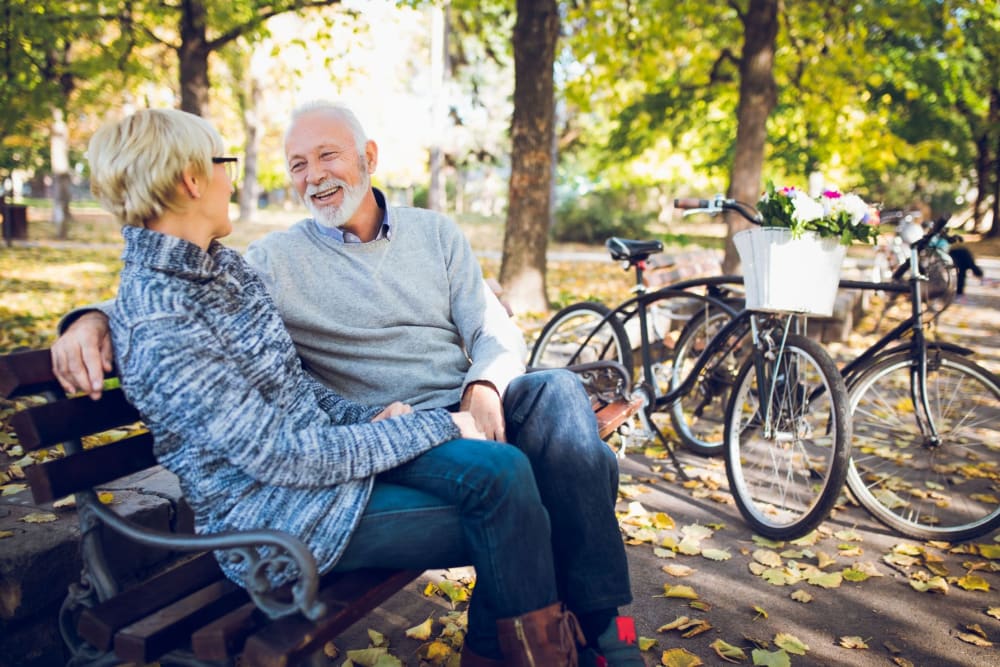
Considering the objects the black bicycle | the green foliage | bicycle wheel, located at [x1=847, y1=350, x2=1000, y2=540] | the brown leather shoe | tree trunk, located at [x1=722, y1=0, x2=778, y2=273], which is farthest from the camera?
the green foliage

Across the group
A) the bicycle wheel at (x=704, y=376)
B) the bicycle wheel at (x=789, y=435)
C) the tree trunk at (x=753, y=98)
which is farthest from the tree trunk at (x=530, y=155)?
the bicycle wheel at (x=789, y=435)

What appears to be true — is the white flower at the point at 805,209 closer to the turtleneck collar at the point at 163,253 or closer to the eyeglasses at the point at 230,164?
the eyeglasses at the point at 230,164

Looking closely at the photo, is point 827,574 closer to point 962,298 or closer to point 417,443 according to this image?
point 417,443

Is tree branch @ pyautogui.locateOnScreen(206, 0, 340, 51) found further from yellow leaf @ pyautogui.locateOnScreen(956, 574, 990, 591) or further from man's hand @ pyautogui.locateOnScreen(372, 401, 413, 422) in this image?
yellow leaf @ pyautogui.locateOnScreen(956, 574, 990, 591)

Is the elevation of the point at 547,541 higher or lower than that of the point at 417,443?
lower

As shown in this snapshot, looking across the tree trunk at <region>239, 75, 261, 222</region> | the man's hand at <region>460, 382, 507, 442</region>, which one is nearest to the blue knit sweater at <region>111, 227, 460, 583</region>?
the man's hand at <region>460, 382, 507, 442</region>

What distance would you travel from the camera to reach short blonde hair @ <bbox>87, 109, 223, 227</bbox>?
6.11 feet

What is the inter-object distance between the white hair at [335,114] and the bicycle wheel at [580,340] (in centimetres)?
228

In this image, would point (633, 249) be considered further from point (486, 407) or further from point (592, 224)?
point (592, 224)

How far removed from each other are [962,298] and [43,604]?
45.0 feet

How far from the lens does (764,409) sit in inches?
147

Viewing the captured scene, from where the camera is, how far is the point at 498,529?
1.93m

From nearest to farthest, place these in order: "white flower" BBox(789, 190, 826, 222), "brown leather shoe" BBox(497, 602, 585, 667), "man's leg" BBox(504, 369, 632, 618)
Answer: "brown leather shoe" BBox(497, 602, 585, 667) → "man's leg" BBox(504, 369, 632, 618) → "white flower" BBox(789, 190, 826, 222)

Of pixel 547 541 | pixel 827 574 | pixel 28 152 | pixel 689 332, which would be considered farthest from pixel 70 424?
pixel 28 152
